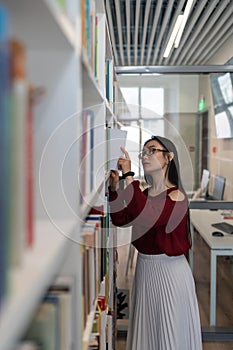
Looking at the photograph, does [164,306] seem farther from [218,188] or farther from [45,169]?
[218,188]

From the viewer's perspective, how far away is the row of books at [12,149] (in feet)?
1.59

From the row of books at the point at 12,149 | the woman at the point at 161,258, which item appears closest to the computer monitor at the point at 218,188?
the woman at the point at 161,258

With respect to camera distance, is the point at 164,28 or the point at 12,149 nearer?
the point at 12,149

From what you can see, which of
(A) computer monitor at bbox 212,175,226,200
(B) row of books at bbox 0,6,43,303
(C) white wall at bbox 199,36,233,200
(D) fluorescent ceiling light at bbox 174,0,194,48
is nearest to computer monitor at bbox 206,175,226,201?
(A) computer monitor at bbox 212,175,226,200

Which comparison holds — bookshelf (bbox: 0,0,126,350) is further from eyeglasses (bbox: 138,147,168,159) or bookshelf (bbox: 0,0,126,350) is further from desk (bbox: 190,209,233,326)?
desk (bbox: 190,209,233,326)

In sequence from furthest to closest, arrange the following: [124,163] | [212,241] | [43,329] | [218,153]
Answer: [218,153]
[212,241]
[124,163]
[43,329]

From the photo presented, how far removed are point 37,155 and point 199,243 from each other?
12.9 ft

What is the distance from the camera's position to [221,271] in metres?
4.77

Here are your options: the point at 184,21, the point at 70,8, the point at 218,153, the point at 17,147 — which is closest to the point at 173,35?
the point at 184,21

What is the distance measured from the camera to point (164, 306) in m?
2.38

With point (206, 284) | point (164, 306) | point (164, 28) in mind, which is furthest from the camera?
point (164, 28)

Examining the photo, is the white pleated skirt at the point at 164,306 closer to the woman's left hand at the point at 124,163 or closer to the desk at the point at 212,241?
the woman's left hand at the point at 124,163

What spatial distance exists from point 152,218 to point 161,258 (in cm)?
28

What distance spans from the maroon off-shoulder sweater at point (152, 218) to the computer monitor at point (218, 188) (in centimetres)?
202
